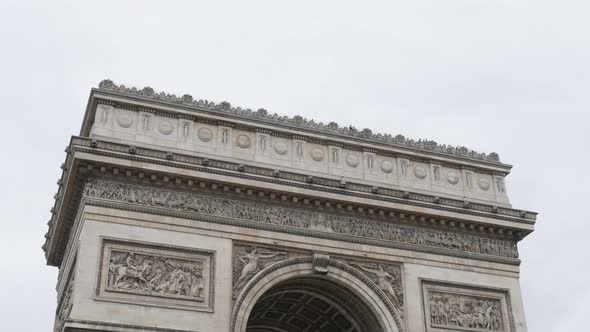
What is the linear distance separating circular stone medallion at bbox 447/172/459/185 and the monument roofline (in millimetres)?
479

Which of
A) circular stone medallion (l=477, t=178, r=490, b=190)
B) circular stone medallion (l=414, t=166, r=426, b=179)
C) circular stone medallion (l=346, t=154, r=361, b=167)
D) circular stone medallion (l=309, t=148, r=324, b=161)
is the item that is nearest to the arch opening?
circular stone medallion (l=309, t=148, r=324, b=161)

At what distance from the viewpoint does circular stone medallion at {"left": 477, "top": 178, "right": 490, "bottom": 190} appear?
2830 cm

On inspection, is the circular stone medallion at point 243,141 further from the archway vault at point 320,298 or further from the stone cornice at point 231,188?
the archway vault at point 320,298

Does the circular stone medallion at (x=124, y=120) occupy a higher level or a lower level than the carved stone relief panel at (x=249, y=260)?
higher

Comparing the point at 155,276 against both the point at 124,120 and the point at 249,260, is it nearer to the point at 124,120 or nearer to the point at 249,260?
the point at 249,260

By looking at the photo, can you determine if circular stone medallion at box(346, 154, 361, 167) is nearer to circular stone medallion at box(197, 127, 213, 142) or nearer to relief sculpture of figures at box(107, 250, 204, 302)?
circular stone medallion at box(197, 127, 213, 142)

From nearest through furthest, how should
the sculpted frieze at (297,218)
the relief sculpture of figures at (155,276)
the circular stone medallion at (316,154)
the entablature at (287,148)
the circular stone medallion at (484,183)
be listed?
the relief sculpture of figures at (155,276) → the sculpted frieze at (297,218) → the entablature at (287,148) → the circular stone medallion at (316,154) → the circular stone medallion at (484,183)

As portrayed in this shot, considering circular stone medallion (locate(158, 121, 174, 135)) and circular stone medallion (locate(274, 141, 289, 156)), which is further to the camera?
circular stone medallion (locate(274, 141, 289, 156))

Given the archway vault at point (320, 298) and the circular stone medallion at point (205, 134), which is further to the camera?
the circular stone medallion at point (205, 134)

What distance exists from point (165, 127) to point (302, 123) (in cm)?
436

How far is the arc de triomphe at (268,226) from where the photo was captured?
901 inches

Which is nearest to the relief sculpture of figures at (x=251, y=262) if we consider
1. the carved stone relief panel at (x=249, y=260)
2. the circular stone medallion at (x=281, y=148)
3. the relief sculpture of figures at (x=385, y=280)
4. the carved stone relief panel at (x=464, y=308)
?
the carved stone relief panel at (x=249, y=260)

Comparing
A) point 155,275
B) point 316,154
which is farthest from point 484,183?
point 155,275

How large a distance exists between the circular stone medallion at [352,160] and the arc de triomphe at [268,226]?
44 mm
